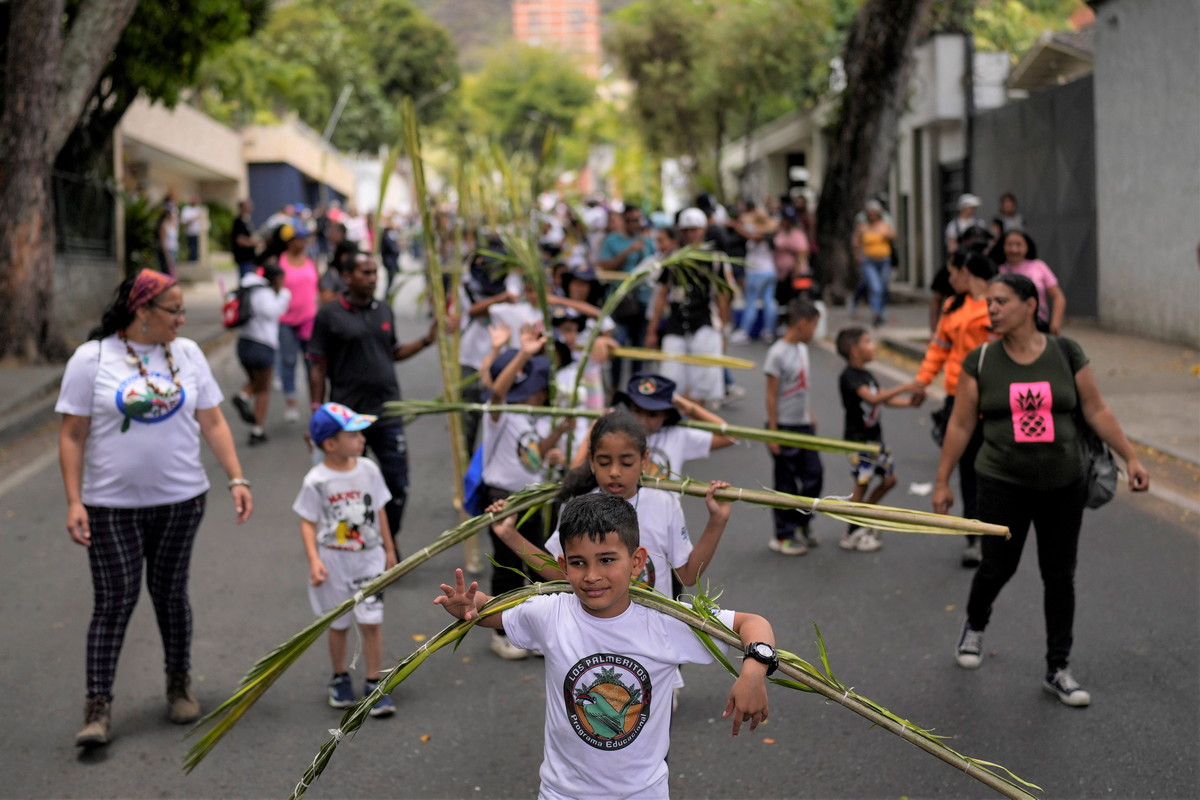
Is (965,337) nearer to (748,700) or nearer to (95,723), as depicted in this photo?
(748,700)

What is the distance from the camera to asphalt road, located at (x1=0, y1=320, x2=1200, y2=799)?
447 cm

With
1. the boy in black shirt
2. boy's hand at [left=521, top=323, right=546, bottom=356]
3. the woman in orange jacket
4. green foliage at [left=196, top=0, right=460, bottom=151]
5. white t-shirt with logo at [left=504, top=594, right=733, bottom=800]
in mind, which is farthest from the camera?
green foliage at [left=196, top=0, right=460, bottom=151]

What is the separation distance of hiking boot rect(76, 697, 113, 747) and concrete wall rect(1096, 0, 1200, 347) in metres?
12.3

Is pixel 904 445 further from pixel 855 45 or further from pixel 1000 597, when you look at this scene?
pixel 855 45

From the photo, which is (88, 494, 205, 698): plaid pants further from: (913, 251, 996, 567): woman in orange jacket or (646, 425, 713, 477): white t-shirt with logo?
(913, 251, 996, 567): woman in orange jacket

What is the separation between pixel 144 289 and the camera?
4.85 m

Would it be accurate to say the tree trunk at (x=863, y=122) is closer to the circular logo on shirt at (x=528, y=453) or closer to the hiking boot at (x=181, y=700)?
the circular logo on shirt at (x=528, y=453)

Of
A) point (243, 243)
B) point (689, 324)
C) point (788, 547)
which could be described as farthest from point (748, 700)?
point (243, 243)

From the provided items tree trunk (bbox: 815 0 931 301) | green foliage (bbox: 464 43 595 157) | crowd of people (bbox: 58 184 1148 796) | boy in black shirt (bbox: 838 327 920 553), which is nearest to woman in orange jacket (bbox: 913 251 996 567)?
crowd of people (bbox: 58 184 1148 796)

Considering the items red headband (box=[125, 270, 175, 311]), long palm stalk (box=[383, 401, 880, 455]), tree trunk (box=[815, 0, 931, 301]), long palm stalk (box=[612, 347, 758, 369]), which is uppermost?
tree trunk (box=[815, 0, 931, 301])

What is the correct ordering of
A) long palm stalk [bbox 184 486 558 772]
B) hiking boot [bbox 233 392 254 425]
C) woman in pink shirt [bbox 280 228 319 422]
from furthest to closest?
woman in pink shirt [bbox 280 228 319 422], hiking boot [bbox 233 392 254 425], long palm stalk [bbox 184 486 558 772]

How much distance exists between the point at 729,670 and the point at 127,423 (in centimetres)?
279

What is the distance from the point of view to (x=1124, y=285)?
51.9ft

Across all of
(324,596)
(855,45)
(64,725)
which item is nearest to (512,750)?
(324,596)
